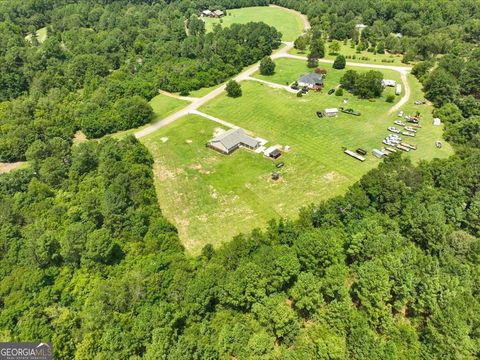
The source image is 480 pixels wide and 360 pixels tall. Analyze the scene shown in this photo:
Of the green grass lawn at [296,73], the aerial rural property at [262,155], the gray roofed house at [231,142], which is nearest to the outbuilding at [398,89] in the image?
the green grass lawn at [296,73]

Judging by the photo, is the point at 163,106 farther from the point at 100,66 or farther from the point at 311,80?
the point at 311,80

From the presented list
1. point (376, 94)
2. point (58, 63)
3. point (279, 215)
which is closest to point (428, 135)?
point (376, 94)

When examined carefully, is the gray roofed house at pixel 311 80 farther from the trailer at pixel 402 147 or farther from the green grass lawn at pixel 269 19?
the green grass lawn at pixel 269 19

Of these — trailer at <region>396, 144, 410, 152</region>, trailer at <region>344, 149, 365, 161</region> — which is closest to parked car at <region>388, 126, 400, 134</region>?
trailer at <region>396, 144, 410, 152</region>

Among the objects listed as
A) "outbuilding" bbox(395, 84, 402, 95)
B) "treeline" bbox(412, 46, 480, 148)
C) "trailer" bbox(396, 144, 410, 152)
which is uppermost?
"treeline" bbox(412, 46, 480, 148)

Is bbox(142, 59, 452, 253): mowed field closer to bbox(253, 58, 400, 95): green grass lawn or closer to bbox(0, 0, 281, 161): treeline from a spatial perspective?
bbox(253, 58, 400, 95): green grass lawn

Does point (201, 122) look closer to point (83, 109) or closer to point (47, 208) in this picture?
point (83, 109)
